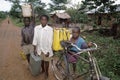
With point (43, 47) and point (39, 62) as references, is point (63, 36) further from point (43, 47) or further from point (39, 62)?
point (39, 62)

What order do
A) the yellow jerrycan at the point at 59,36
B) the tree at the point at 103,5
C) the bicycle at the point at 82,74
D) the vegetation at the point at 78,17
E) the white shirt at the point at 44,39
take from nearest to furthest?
the bicycle at the point at 82,74 < the yellow jerrycan at the point at 59,36 < the white shirt at the point at 44,39 < the tree at the point at 103,5 < the vegetation at the point at 78,17

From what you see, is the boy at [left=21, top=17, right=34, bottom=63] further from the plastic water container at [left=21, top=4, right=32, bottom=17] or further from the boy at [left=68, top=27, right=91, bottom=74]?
the boy at [left=68, top=27, right=91, bottom=74]

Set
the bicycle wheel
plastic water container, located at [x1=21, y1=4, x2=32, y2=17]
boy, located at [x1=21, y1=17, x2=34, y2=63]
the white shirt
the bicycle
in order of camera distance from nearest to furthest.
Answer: the bicycle → the bicycle wheel → the white shirt → boy, located at [x1=21, y1=17, x2=34, y2=63] → plastic water container, located at [x1=21, y1=4, x2=32, y2=17]

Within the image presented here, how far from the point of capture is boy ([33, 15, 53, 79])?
20.6ft

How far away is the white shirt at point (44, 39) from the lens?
6.27 meters

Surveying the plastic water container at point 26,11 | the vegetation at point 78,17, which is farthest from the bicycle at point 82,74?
the vegetation at point 78,17

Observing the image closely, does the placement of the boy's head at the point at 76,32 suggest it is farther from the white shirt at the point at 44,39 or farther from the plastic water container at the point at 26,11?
the plastic water container at the point at 26,11

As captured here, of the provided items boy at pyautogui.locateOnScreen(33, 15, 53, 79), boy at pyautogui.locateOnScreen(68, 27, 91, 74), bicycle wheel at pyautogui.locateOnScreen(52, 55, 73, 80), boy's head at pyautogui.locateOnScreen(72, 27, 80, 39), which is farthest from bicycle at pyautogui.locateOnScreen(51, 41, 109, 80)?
boy at pyautogui.locateOnScreen(33, 15, 53, 79)

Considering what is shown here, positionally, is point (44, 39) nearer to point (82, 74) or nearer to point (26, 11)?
point (82, 74)

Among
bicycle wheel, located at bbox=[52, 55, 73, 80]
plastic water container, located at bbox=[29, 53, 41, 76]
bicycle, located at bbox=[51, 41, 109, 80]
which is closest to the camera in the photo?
bicycle, located at bbox=[51, 41, 109, 80]

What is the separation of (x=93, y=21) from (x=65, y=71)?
2478 centimetres

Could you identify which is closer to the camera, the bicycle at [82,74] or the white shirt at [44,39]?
the bicycle at [82,74]

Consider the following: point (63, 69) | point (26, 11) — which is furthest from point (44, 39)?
point (26, 11)

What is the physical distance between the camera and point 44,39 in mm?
6332
